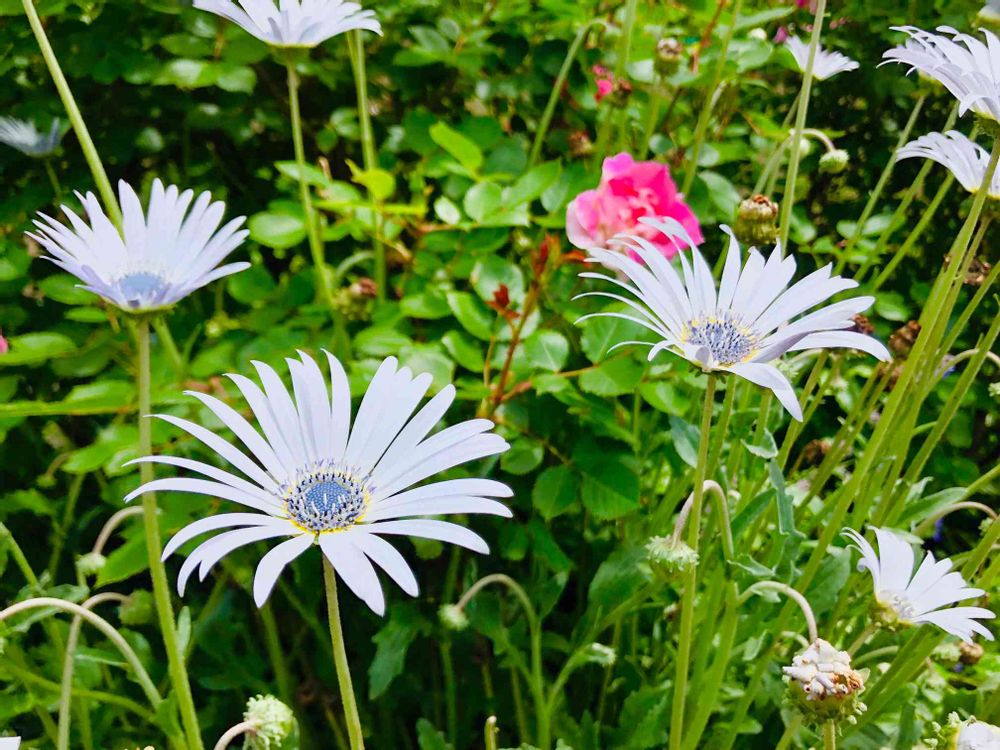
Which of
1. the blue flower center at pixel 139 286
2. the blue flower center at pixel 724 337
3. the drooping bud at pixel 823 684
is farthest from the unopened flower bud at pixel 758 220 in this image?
the blue flower center at pixel 139 286

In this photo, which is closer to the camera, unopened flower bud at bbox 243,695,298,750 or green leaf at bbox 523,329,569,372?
unopened flower bud at bbox 243,695,298,750

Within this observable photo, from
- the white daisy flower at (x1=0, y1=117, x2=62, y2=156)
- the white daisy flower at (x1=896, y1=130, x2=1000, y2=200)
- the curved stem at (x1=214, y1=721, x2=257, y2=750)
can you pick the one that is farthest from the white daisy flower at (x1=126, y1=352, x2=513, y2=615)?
the white daisy flower at (x1=0, y1=117, x2=62, y2=156)

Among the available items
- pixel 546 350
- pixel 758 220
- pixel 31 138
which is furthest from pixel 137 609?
pixel 758 220

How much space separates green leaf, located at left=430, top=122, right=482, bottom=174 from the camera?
97cm

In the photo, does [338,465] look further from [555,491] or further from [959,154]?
[959,154]

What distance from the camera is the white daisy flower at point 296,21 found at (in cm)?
78

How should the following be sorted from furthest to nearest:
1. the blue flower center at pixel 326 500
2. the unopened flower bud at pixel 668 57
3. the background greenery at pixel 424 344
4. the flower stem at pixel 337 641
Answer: the unopened flower bud at pixel 668 57 → the background greenery at pixel 424 344 → the blue flower center at pixel 326 500 → the flower stem at pixel 337 641

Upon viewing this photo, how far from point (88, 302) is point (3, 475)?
45 centimetres

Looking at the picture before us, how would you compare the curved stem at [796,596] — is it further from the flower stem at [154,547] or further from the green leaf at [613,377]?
the flower stem at [154,547]

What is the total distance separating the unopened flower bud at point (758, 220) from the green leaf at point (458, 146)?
32 centimetres

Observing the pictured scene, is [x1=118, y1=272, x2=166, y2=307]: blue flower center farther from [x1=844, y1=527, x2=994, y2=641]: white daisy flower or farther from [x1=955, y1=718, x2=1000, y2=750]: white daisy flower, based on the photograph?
[x1=955, y1=718, x2=1000, y2=750]: white daisy flower

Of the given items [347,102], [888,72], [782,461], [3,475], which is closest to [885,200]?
[888,72]

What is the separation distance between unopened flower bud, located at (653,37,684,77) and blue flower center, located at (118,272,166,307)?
64cm

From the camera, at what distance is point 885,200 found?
5.29 feet
